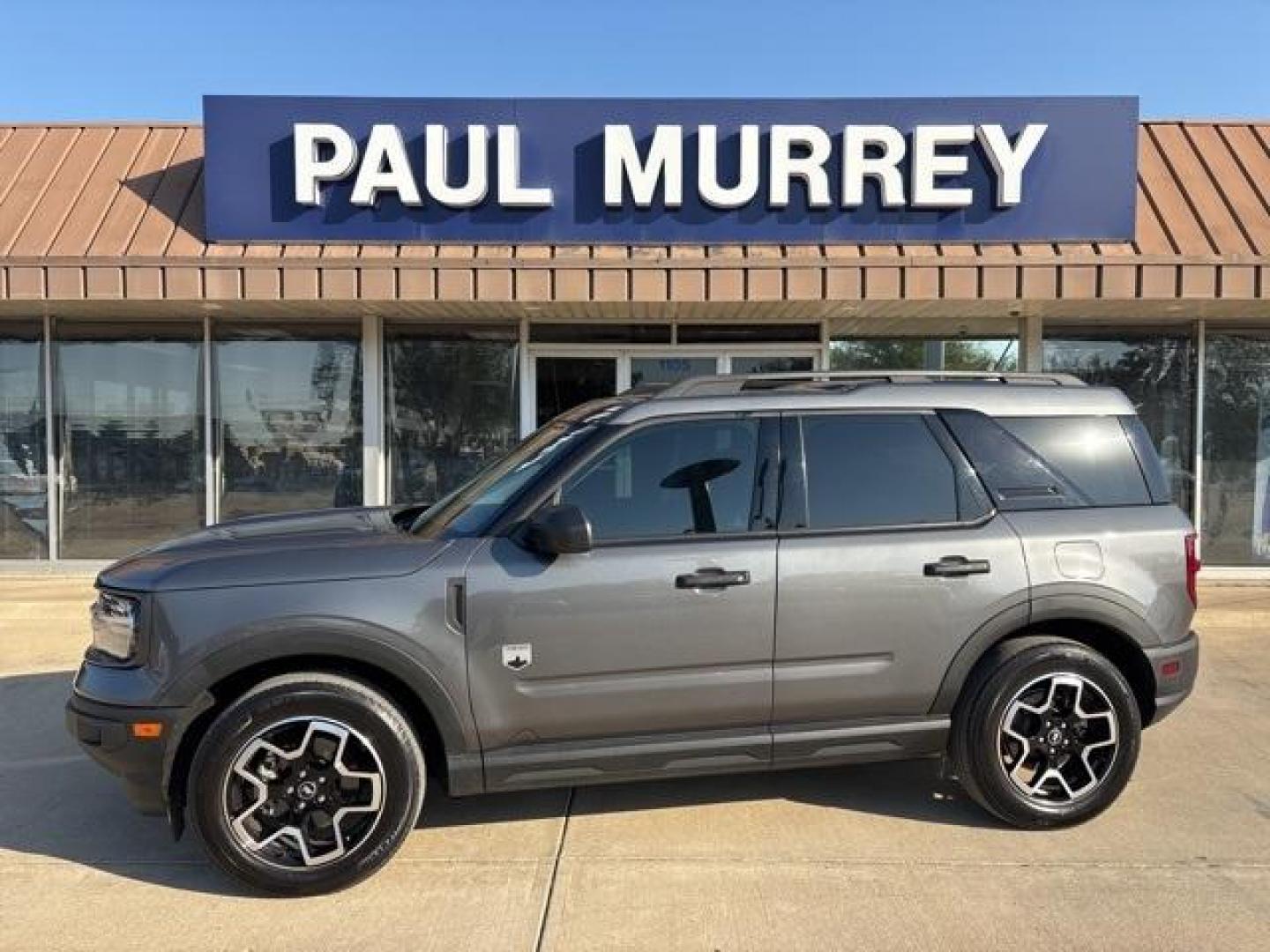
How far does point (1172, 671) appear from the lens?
413 cm

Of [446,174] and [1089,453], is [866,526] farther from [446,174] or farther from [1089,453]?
[446,174]

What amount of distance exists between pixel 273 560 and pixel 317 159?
565cm

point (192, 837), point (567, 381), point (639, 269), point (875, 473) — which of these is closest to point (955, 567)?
point (875, 473)

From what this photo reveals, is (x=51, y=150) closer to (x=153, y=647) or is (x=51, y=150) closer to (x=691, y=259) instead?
(x=691, y=259)

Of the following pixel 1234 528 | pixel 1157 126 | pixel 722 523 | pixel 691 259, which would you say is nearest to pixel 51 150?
pixel 691 259

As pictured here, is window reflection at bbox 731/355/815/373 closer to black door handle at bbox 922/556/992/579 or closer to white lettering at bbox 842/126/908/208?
white lettering at bbox 842/126/908/208

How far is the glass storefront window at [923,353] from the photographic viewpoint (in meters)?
9.84

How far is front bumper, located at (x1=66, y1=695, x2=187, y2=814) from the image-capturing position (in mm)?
3451

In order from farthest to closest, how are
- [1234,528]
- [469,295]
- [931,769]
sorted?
1. [1234,528]
2. [469,295]
3. [931,769]

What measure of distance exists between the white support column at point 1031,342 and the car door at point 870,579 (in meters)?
6.11

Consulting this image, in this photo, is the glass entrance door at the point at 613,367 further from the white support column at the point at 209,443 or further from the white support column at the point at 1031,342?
the white support column at the point at 209,443

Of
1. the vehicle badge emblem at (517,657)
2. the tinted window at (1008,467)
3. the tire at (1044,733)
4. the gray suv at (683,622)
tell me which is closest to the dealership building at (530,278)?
the tinted window at (1008,467)

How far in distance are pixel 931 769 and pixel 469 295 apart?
16.8 ft

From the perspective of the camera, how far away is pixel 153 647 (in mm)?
3506
